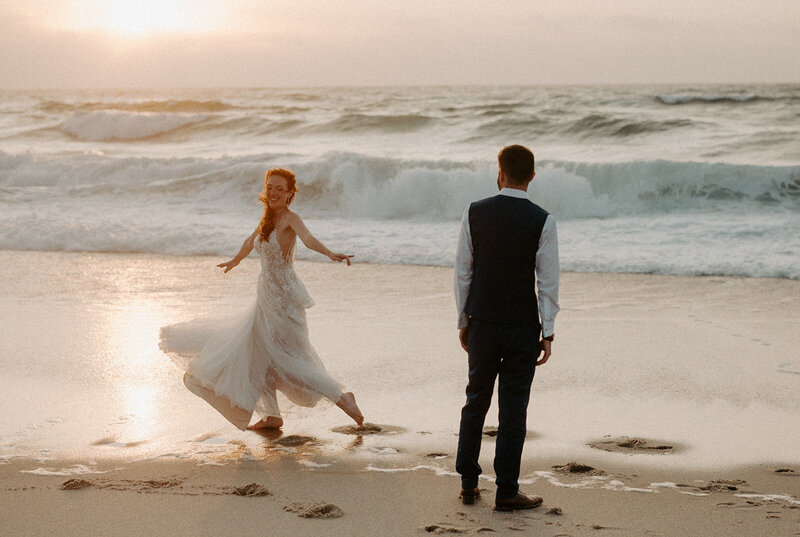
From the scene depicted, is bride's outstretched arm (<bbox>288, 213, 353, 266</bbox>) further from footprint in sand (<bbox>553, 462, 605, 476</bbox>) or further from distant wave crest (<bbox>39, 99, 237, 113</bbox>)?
distant wave crest (<bbox>39, 99, 237, 113</bbox>)

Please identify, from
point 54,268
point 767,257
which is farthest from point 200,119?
point 767,257

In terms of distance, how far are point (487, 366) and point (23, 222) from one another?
11.5m

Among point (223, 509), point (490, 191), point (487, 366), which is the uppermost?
point (490, 191)

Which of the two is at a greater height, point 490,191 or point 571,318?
point 490,191

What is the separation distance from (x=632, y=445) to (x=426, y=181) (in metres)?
13.6

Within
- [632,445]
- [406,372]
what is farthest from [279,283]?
[632,445]

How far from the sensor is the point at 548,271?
3.63 metres

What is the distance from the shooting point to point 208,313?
26.3 ft

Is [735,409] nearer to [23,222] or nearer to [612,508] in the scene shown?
[612,508]

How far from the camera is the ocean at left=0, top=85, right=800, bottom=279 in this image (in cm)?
1226

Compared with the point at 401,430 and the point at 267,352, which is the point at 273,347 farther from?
the point at 401,430

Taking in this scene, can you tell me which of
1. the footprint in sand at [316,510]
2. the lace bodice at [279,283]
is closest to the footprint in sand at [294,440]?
the lace bodice at [279,283]

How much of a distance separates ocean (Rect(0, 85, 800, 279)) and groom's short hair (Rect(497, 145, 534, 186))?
6.91 metres

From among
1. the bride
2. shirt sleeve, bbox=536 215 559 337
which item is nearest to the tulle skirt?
the bride
